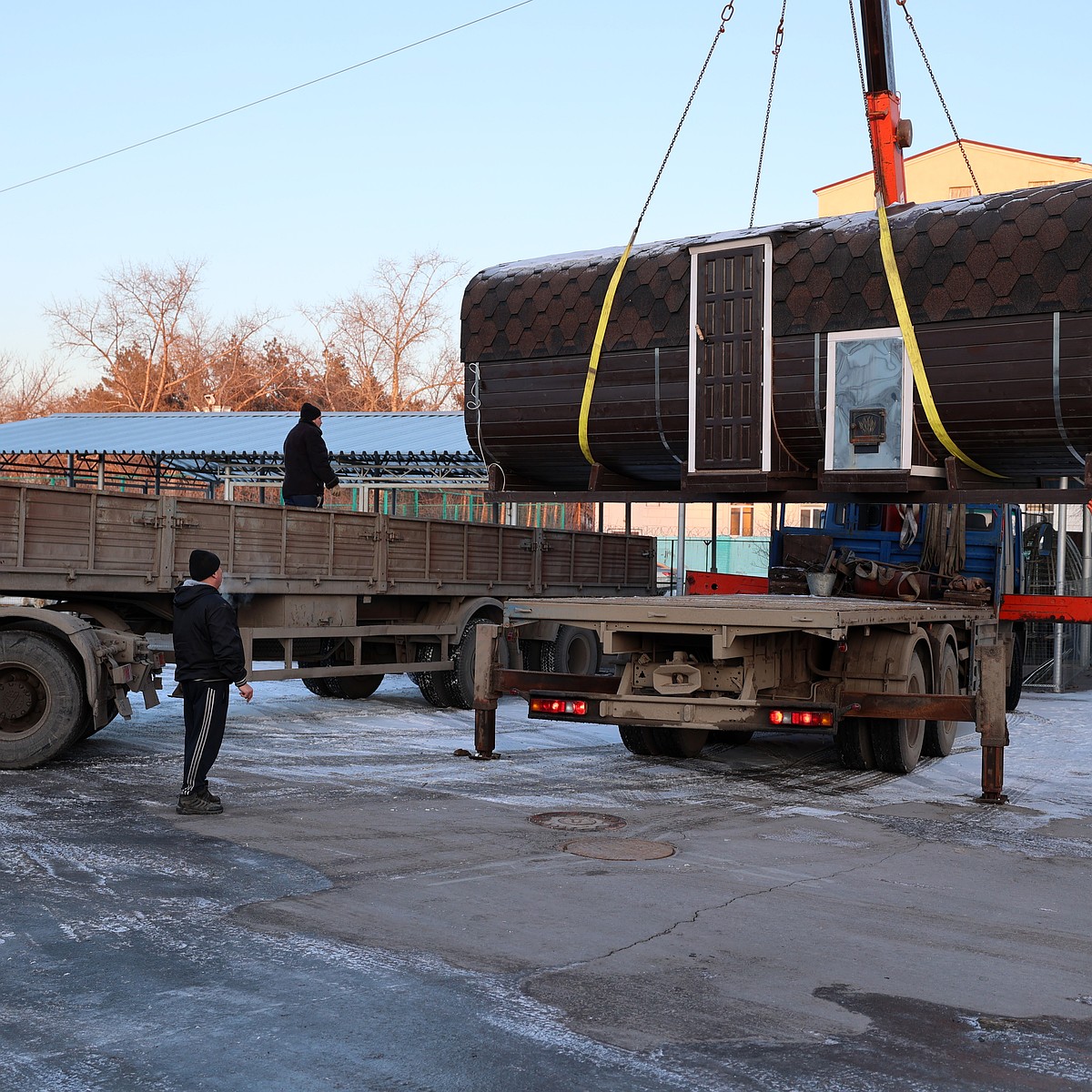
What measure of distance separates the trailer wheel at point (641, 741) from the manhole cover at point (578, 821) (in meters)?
2.78

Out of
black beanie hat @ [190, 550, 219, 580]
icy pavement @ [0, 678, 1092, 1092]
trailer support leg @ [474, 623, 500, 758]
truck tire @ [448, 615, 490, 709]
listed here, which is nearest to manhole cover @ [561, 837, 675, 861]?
icy pavement @ [0, 678, 1092, 1092]

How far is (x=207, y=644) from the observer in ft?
26.9

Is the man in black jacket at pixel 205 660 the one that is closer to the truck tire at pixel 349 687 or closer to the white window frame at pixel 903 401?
the white window frame at pixel 903 401

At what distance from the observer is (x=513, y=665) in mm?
10609

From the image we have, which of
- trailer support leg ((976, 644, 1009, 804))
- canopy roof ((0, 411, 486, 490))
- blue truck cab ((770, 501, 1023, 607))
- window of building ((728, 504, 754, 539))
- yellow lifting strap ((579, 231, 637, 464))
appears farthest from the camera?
window of building ((728, 504, 754, 539))

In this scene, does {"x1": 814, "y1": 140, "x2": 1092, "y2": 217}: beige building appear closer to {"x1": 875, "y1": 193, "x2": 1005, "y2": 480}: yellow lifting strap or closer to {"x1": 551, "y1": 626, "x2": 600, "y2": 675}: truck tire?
{"x1": 551, "y1": 626, "x2": 600, "y2": 675}: truck tire

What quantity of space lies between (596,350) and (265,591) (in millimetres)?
3768

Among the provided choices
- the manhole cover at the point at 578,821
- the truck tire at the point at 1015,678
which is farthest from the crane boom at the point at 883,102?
the manhole cover at the point at 578,821

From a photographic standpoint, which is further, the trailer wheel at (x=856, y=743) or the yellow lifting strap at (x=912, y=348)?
the trailer wheel at (x=856, y=743)

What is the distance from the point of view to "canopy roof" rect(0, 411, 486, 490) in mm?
24391

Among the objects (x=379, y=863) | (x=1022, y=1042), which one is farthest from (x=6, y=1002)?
(x=1022, y=1042)

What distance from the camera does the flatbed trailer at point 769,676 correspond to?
9.23m

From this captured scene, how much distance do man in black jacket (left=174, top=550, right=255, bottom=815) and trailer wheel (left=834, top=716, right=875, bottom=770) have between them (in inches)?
192

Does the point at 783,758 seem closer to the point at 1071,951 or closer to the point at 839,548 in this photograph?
the point at 839,548
